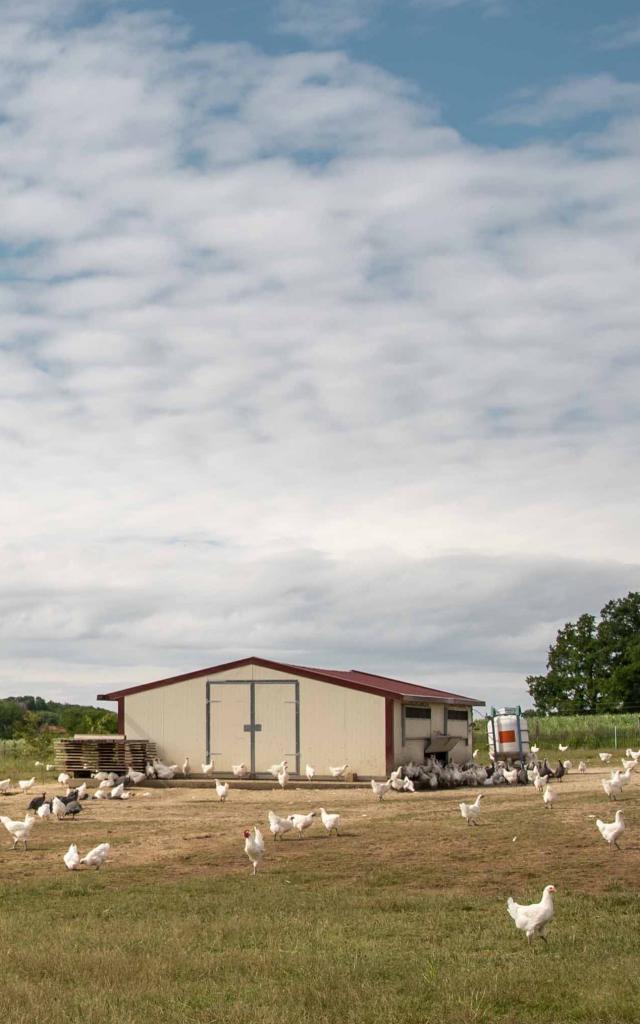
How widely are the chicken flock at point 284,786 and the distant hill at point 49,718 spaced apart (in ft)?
37.6

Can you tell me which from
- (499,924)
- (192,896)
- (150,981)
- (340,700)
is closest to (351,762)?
(340,700)

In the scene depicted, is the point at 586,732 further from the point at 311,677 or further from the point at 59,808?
the point at 59,808

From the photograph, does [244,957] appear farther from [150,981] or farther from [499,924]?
[499,924]

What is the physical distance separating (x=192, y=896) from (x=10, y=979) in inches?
217

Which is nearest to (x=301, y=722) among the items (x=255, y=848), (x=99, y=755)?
(x=99, y=755)

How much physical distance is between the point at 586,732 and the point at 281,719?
31.8 metres

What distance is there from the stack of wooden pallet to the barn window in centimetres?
896

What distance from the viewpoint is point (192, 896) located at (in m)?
16.7

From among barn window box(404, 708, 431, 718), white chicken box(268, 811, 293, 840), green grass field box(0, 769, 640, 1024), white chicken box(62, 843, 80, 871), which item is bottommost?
green grass field box(0, 769, 640, 1024)

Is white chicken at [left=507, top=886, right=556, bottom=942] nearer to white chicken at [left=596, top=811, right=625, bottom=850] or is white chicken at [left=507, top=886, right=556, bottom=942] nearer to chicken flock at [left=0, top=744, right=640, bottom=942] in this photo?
white chicken at [left=596, top=811, right=625, bottom=850]

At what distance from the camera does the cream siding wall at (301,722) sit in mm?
38312

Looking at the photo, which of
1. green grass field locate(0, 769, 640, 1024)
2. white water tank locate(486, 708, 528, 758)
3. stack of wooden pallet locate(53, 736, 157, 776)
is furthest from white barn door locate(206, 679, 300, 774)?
green grass field locate(0, 769, 640, 1024)

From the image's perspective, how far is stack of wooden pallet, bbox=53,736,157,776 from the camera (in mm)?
38969

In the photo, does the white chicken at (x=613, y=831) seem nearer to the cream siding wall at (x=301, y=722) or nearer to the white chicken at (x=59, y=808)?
the white chicken at (x=59, y=808)
